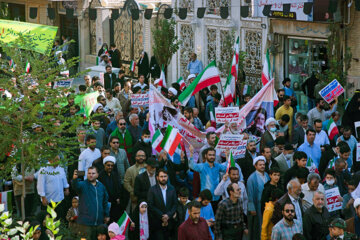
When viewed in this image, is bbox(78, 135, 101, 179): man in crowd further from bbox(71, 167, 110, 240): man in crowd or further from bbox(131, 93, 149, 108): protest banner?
bbox(131, 93, 149, 108): protest banner

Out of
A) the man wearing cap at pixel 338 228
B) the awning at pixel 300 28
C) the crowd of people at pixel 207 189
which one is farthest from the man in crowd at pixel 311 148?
the awning at pixel 300 28

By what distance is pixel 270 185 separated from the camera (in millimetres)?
12750

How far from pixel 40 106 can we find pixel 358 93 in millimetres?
7827

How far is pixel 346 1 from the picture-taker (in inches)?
880

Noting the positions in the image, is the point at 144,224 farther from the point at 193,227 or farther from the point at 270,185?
the point at 270,185

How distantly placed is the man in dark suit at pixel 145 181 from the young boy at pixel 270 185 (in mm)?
1720

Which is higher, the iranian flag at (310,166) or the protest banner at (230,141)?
the protest banner at (230,141)

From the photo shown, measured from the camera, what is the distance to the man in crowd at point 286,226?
11.1 metres

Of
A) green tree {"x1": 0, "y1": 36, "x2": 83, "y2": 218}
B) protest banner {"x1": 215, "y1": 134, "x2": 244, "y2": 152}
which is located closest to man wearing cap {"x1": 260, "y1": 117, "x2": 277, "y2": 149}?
protest banner {"x1": 215, "y1": 134, "x2": 244, "y2": 152}

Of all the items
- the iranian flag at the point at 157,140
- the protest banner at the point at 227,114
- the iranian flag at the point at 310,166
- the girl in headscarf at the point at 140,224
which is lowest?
the girl in headscarf at the point at 140,224

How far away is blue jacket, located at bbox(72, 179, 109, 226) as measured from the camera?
41.6 feet

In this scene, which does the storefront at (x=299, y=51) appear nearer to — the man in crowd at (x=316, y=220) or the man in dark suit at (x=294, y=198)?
the man in dark suit at (x=294, y=198)

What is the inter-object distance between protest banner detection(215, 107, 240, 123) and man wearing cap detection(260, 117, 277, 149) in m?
0.66

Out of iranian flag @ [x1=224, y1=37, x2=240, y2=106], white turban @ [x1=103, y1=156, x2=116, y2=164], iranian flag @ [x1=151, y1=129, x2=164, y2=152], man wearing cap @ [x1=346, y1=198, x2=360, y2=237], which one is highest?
iranian flag @ [x1=224, y1=37, x2=240, y2=106]
